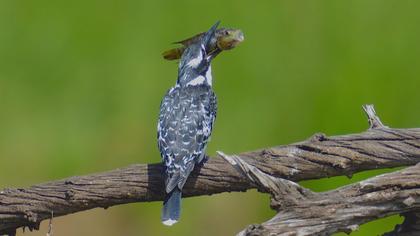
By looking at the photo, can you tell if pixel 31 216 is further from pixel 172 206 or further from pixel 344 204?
pixel 344 204

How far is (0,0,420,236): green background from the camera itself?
464 cm

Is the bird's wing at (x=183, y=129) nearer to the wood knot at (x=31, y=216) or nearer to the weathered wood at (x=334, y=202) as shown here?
the wood knot at (x=31, y=216)

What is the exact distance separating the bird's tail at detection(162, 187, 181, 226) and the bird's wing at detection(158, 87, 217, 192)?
57mm

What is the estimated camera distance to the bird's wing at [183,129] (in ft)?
10.8

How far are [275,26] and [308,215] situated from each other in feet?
6.74

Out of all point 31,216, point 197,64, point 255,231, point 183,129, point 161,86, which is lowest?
point 255,231

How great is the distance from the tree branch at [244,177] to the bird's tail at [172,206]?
0.12m

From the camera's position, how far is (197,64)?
12.9 feet

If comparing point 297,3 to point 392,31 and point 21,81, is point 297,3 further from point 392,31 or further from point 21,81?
point 21,81

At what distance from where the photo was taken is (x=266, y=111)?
4.69 metres

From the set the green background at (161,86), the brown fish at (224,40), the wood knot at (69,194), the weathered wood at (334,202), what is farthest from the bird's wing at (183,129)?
the green background at (161,86)

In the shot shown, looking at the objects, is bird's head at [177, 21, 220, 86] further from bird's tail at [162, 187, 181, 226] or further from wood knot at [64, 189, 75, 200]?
wood knot at [64, 189, 75, 200]

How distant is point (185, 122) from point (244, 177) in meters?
0.56

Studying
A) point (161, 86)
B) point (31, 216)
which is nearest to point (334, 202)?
point (31, 216)
